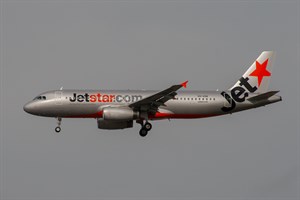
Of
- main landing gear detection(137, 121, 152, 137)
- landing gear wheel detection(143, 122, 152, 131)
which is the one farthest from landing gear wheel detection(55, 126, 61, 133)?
landing gear wheel detection(143, 122, 152, 131)

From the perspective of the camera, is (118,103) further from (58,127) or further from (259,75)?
(259,75)

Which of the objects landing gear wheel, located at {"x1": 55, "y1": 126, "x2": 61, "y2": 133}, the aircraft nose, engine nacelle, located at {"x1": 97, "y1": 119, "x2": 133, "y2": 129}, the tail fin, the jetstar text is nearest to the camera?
the jetstar text

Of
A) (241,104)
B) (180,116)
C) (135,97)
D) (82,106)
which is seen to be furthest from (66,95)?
(241,104)

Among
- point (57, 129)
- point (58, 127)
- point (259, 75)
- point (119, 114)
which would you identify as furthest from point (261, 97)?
point (57, 129)

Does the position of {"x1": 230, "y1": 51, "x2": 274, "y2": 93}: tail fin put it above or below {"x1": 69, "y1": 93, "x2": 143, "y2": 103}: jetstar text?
above

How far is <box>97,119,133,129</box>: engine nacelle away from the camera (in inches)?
2697

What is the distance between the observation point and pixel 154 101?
66.2m

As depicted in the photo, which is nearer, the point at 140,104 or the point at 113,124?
the point at 140,104

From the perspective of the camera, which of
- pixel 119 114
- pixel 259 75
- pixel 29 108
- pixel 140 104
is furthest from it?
pixel 259 75

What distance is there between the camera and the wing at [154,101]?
2549 inches

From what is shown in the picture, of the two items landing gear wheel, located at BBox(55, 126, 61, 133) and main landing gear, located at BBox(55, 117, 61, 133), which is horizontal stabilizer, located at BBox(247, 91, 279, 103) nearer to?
main landing gear, located at BBox(55, 117, 61, 133)

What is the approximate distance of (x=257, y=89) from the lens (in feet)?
238

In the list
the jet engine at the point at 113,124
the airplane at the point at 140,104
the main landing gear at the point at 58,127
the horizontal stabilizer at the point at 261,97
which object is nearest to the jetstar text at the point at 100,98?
the airplane at the point at 140,104

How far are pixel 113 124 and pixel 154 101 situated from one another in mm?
4922
